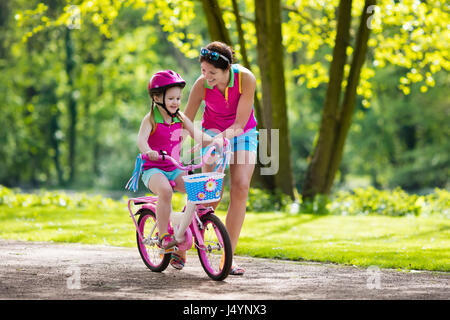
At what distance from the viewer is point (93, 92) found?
125 feet

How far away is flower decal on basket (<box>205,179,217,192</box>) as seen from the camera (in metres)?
5.20

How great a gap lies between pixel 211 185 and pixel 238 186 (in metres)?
0.54

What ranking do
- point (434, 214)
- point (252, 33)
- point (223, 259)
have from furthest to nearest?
point (252, 33) → point (434, 214) → point (223, 259)

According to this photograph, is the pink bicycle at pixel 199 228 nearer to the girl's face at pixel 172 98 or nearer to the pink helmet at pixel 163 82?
the girl's face at pixel 172 98

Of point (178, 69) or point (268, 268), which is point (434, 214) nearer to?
point (268, 268)

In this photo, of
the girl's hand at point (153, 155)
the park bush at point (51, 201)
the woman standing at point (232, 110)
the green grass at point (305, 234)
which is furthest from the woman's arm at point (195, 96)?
the park bush at point (51, 201)

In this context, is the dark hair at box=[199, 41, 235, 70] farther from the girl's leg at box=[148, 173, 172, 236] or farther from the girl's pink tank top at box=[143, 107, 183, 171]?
the girl's leg at box=[148, 173, 172, 236]

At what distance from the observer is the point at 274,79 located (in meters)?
13.3

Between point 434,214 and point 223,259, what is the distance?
7.94 meters

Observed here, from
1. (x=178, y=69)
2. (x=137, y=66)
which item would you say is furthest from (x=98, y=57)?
(x=178, y=69)

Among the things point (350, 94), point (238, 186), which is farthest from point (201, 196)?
point (350, 94)

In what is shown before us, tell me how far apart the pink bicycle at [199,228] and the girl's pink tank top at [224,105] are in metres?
0.39

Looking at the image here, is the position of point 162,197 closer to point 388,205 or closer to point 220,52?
point 220,52

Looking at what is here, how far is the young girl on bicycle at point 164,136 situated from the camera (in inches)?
219
